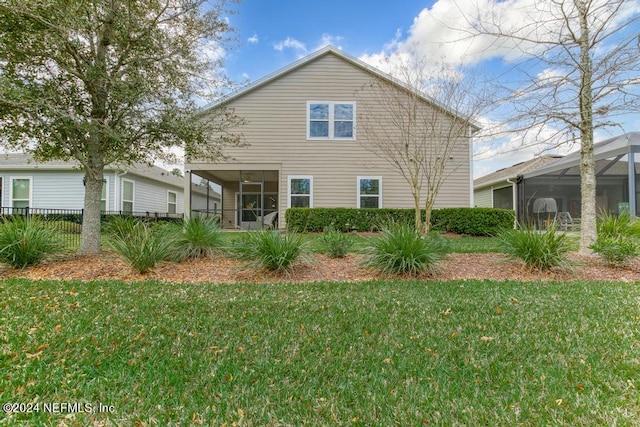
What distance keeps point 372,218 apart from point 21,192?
16008mm

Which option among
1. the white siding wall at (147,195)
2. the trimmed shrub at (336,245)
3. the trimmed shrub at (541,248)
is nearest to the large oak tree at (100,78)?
the trimmed shrub at (336,245)

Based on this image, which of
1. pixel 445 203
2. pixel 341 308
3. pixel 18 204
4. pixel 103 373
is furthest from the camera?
pixel 18 204

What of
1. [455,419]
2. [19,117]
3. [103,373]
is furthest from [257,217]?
[455,419]

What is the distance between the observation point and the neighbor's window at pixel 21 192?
551 inches

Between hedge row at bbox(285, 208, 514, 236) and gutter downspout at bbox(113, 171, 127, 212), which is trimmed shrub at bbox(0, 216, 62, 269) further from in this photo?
gutter downspout at bbox(113, 171, 127, 212)

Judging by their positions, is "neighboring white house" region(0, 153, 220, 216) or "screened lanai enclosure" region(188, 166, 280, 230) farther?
"neighboring white house" region(0, 153, 220, 216)

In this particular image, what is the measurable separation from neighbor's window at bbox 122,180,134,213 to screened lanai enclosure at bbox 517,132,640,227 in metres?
16.2

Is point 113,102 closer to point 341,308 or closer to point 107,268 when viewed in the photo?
point 107,268

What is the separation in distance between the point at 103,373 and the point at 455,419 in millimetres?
2232

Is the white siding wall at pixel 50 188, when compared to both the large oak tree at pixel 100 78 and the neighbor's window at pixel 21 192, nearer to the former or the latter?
the neighbor's window at pixel 21 192

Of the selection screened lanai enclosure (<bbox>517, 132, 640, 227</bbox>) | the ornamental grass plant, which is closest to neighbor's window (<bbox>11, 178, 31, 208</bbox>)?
screened lanai enclosure (<bbox>517, 132, 640, 227</bbox>)

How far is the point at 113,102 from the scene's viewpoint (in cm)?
550

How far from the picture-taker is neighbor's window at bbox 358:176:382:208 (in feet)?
37.5

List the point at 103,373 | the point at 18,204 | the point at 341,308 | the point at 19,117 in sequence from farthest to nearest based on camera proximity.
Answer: the point at 18,204, the point at 19,117, the point at 341,308, the point at 103,373
